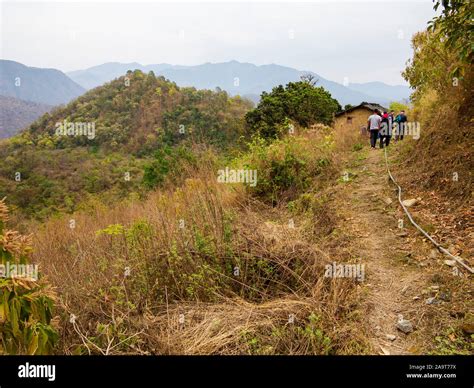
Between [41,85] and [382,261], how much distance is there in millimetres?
176320

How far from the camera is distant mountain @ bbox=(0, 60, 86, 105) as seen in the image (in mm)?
116312

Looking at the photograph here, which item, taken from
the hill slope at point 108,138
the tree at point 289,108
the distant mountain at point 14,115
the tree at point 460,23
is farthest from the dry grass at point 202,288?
the distant mountain at point 14,115

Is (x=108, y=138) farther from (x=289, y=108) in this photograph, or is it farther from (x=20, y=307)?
(x=20, y=307)

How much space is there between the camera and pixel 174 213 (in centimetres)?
388

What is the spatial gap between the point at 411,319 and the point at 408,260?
36.9 inches

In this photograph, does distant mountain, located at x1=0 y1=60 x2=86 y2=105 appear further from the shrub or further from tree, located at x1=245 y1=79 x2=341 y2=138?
the shrub

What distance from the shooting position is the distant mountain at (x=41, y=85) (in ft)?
382

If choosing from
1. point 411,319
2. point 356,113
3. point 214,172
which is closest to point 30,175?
point 356,113

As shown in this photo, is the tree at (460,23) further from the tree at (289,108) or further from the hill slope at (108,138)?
the hill slope at (108,138)

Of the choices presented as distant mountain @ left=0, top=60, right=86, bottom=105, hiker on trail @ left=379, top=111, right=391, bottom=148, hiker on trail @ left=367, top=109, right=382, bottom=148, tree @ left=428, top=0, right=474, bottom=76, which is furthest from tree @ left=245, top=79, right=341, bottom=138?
distant mountain @ left=0, top=60, right=86, bottom=105

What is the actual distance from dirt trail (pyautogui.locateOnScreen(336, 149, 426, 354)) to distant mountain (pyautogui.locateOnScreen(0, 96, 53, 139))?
6445 centimetres
